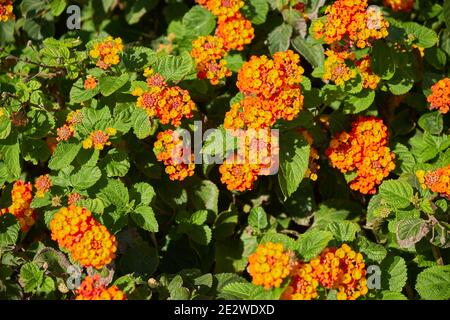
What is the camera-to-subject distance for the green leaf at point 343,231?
2.88 meters

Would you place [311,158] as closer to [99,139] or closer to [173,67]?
[173,67]

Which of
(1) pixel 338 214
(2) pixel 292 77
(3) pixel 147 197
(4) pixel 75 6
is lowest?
(1) pixel 338 214

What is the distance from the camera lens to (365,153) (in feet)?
10.6

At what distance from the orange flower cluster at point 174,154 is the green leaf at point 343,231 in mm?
735

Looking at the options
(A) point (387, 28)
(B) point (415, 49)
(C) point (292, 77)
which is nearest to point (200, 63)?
(C) point (292, 77)

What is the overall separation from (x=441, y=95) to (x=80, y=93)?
177 cm

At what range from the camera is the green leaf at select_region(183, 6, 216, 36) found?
3.56 meters

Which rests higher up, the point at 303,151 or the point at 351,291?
the point at 303,151

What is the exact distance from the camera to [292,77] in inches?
111

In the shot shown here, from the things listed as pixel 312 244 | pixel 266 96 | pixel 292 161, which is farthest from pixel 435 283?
pixel 266 96

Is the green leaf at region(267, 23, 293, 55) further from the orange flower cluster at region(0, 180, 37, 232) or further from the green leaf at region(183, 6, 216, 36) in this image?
the orange flower cluster at region(0, 180, 37, 232)

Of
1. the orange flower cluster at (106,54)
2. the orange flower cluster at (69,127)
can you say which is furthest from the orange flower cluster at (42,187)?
the orange flower cluster at (106,54)
